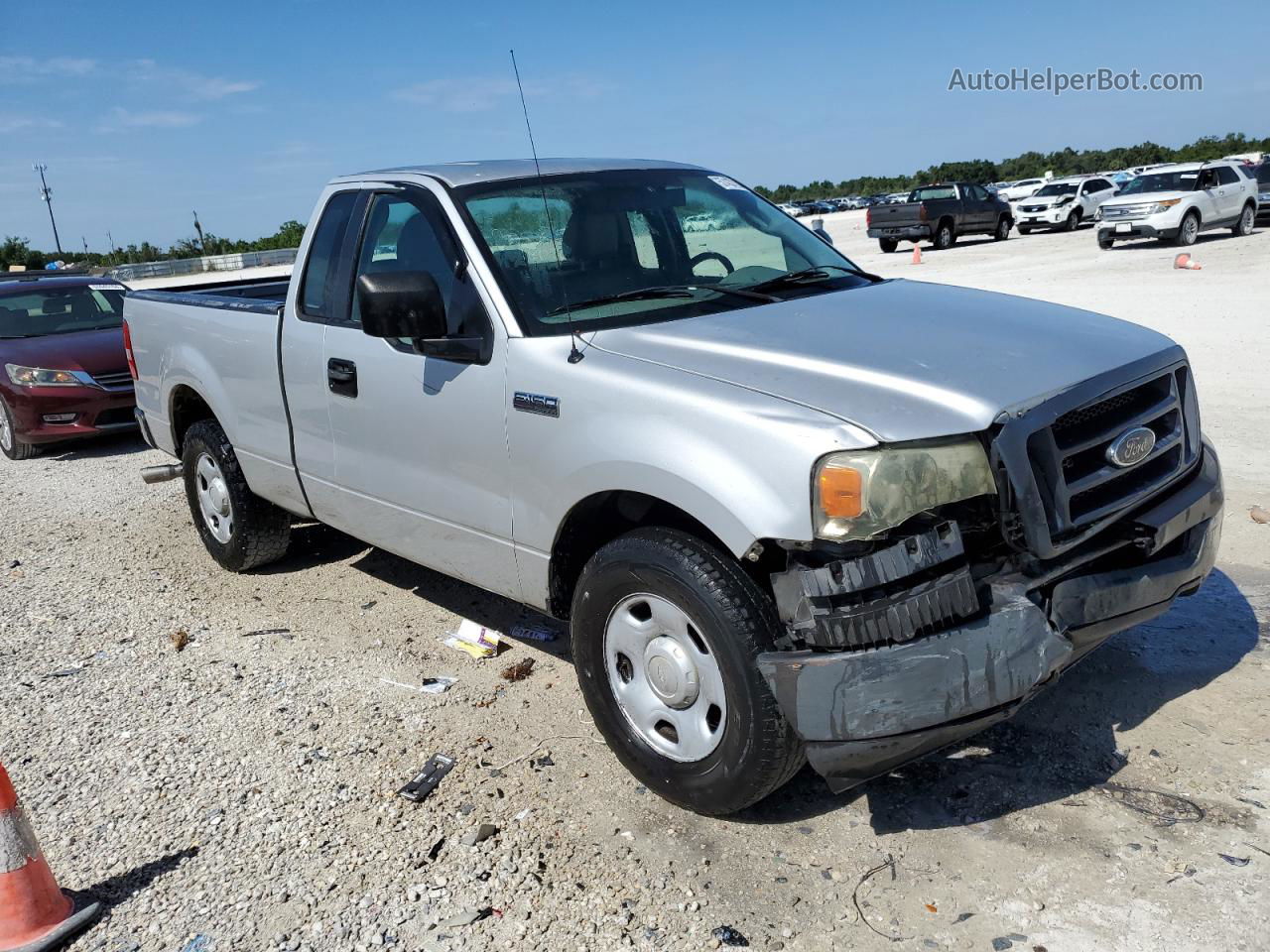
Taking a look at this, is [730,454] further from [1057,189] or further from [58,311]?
[1057,189]

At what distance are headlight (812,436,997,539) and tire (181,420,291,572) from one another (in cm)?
385

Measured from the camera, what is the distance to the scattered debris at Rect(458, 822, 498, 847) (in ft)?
11.0

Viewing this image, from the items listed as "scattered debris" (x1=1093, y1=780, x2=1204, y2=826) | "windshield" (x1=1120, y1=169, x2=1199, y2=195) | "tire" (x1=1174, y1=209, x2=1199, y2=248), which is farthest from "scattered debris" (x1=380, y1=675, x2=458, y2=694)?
"windshield" (x1=1120, y1=169, x2=1199, y2=195)

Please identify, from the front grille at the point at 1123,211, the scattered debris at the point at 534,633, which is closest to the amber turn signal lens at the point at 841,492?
the scattered debris at the point at 534,633

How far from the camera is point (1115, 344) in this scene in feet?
11.4

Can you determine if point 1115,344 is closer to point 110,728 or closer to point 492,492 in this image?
point 492,492

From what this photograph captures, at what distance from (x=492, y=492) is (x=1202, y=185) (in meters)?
24.0

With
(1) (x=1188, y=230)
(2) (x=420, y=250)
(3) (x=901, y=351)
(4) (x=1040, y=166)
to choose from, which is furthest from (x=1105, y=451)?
(4) (x=1040, y=166)

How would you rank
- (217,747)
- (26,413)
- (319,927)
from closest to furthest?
(319,927) → (217,747) → (26,413)

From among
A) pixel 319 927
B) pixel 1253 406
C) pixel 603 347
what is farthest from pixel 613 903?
pixel 1253 406

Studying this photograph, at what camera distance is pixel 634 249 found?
419 cm

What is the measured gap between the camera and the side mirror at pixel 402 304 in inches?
142

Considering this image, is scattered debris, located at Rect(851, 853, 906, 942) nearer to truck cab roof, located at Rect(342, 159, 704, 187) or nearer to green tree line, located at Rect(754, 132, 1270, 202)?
truck cab roof, located at Rect(342, 159, 704, 187)

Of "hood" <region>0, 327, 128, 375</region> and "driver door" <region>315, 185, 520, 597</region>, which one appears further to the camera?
"hood" <region>0, 327, 128, 375</region>
